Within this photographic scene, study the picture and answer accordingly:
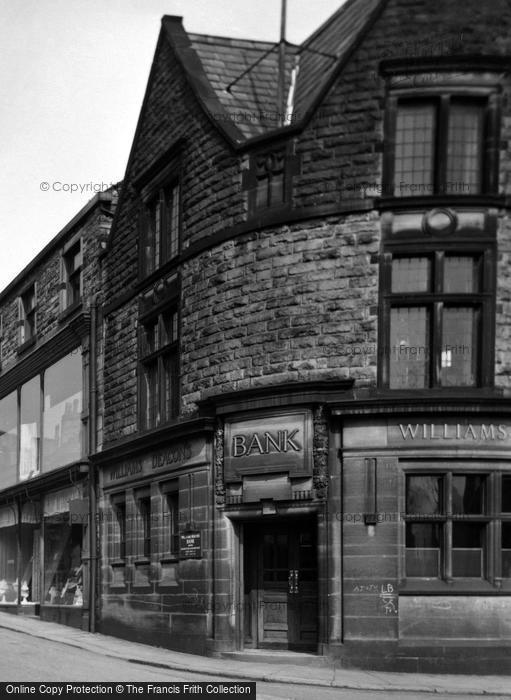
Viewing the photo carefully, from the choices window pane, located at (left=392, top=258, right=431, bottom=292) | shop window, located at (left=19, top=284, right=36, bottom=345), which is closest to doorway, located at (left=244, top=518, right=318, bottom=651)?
window pane, located at (left=392, top=258, right=431, bottom=292)

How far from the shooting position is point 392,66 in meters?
21.3

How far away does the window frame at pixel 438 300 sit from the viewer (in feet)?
68.2

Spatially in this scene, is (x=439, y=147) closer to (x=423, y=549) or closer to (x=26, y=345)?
(x=423, y=549)

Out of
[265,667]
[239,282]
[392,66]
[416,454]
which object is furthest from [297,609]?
[392,66]

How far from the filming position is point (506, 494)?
20.7 metres

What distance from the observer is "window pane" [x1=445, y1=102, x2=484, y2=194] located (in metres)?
21.2

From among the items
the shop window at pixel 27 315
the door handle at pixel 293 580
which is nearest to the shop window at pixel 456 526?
the door handle at pixel 293 580

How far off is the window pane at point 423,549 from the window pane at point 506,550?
115cm

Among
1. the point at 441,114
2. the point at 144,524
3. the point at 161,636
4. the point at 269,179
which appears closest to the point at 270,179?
the point at 269,179

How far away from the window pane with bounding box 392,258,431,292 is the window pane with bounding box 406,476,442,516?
346 centimetres

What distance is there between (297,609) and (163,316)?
7.91 metres

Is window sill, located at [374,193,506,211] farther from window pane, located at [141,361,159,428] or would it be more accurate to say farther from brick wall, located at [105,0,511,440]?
window pane, located at [141,361,159,428]

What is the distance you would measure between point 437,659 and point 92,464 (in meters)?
13.3

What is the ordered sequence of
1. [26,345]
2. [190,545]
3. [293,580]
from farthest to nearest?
[26,345], [190,545], [293,580]
